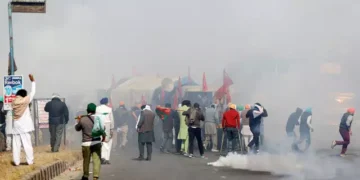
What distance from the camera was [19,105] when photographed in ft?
40.0

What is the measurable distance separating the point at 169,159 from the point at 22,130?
550 cm

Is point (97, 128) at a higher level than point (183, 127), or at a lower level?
higher

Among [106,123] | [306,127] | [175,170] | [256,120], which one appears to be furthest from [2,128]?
[306,127]

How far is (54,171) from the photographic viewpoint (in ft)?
41.9

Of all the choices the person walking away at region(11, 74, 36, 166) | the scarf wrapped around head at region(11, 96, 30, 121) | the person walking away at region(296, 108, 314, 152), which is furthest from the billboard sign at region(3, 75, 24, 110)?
the person walking away at region(296, 108, 314, 152)

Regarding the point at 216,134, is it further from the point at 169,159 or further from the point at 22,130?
the point at 22,130

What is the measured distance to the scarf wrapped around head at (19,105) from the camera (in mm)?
12188

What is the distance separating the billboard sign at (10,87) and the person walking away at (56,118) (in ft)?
4.83

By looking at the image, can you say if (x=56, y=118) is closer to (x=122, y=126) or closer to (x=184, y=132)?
(x=184, y=132)

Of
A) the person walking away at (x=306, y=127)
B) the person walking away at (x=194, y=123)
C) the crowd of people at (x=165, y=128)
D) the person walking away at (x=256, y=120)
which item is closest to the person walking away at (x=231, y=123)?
the crowd of people at (x=165, y=128)

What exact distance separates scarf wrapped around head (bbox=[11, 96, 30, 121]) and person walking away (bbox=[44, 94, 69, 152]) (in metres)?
4.03

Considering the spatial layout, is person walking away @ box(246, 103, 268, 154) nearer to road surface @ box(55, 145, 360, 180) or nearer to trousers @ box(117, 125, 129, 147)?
road surface @ box(55, 145, 360, 180)

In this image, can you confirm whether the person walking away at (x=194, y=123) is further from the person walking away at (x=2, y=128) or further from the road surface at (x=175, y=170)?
the person walking away at (x=2, y=128)

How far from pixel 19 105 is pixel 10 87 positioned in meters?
3.04
